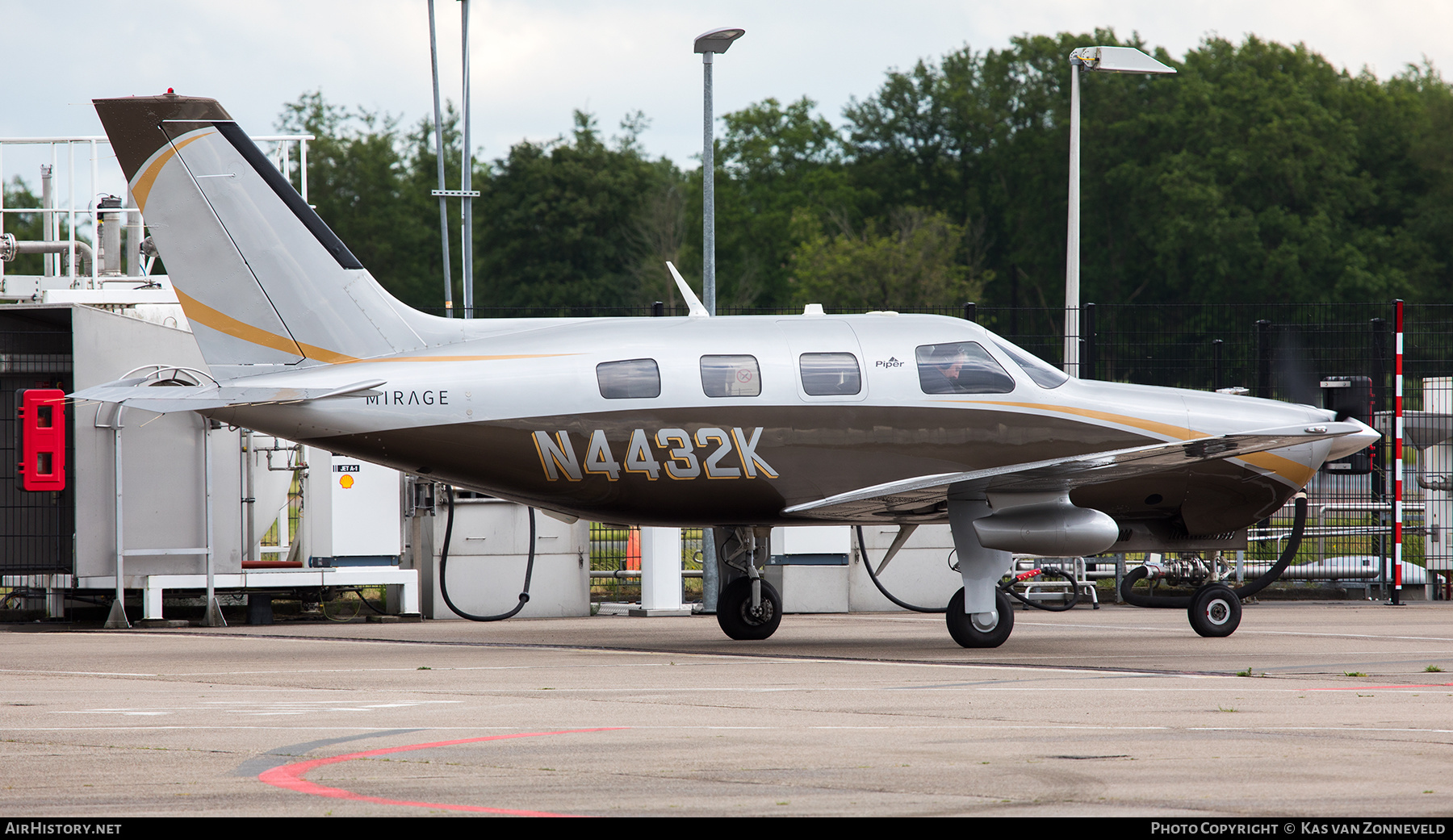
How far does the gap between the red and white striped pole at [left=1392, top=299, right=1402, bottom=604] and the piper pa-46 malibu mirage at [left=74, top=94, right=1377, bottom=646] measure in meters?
6.79

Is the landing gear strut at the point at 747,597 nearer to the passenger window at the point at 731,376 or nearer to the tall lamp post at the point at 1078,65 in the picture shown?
the passenger window at the point at 731,376

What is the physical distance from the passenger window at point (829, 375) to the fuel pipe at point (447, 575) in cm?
516

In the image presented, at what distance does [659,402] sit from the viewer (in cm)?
1356

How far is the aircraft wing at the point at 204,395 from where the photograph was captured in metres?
12.6

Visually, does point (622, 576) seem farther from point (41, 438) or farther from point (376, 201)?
point (376, 201)

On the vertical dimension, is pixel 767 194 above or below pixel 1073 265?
above

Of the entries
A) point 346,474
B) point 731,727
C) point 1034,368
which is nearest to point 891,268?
point 346,474

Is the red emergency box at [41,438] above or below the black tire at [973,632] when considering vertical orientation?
Answer: above

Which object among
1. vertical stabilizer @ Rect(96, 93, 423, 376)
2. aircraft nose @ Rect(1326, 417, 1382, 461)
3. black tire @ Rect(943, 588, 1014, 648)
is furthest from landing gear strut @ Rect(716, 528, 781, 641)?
aircraft nose @ Rect(1326, 417, 1382, 461)

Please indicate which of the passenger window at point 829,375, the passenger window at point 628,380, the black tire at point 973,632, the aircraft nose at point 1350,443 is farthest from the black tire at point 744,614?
the aircraft nose at point 1350,443

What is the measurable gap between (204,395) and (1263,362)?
14126 mm

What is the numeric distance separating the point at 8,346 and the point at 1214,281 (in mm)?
59305

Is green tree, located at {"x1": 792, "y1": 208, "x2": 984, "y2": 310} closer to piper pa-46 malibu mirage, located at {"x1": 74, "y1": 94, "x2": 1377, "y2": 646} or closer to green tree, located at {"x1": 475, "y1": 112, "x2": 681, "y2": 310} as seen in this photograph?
green tree, located at {"x1": 475, "y1": 112, "x2": 681, "y2": 310}

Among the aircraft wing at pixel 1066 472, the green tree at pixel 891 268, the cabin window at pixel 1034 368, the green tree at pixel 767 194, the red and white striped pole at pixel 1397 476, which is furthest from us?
the green tree at pixel 767 194
